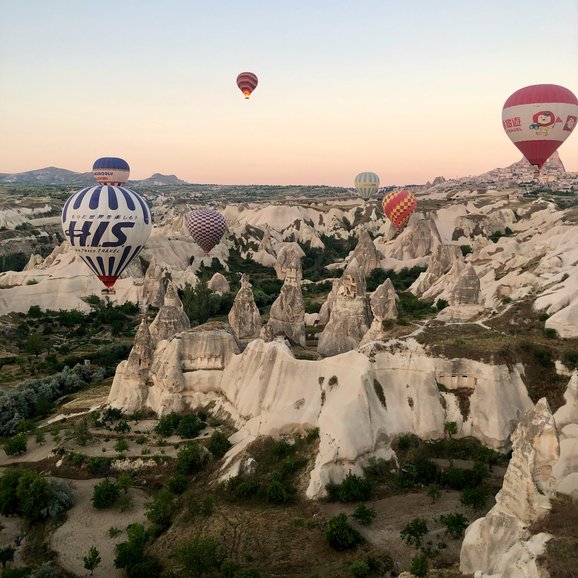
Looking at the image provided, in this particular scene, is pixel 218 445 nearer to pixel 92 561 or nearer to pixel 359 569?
pixel 92 561

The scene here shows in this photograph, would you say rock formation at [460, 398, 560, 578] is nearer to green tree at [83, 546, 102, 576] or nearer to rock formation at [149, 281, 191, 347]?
green tree at [83, 546, 102, 576]

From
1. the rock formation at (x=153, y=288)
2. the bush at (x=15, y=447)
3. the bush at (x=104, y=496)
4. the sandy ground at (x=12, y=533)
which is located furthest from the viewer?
the rock formation at (x=153, y=288)

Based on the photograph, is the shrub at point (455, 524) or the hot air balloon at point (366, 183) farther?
the hot air balloon at point (366, 183)

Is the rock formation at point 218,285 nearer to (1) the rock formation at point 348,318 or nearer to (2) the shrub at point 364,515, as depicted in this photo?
(1) the rock formation at point 348,318

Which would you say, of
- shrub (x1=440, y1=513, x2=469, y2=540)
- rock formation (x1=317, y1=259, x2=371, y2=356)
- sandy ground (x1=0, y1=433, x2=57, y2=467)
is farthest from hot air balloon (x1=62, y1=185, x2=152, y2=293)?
shrub (x1=440, y1=513, x2=469, y2=540)

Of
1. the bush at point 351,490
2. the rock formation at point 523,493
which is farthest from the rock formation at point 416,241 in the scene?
the rock formation at point 523,493

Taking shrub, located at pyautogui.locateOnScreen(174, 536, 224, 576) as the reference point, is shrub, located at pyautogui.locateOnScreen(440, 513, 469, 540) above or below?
above

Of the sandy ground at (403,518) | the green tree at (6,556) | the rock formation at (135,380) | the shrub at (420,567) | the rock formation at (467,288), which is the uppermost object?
the rock formation at (467,288)

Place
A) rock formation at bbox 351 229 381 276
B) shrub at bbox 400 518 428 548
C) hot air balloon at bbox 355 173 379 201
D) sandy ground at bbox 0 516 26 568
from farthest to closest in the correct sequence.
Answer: hot air balloon at bbox 355 173 379 201, rock formation at bbox 351 229 381 276, sandy ground at bbox 0 516 26 568, shrub at bbox 400 518 428 548
